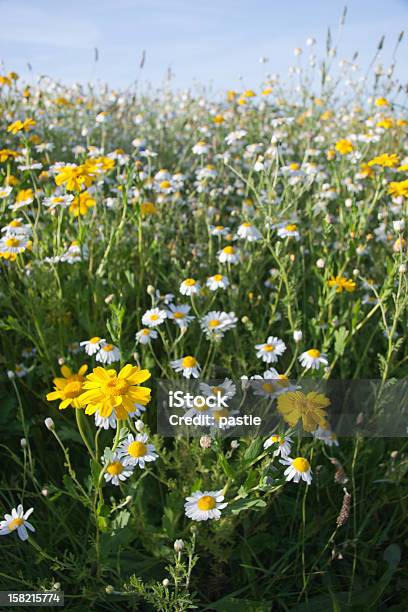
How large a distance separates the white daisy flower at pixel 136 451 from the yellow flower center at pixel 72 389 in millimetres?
184

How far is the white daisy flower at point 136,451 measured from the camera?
1.49 meters

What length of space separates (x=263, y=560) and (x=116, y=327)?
3.02 ft

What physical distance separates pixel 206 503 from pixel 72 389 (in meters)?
0.47

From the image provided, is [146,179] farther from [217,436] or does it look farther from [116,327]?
[217,436]

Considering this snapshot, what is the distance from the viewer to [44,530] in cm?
187

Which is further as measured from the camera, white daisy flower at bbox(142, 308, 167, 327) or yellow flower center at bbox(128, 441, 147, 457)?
white daisy flower at bbox(142, 308, 167, 327)

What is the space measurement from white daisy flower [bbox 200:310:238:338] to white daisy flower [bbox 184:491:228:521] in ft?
2.47

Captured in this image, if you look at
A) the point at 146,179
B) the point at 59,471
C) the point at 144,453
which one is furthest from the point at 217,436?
the point at 146,179

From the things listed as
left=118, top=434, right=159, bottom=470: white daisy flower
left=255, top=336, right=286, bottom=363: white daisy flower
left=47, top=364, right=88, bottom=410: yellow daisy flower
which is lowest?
left=255, top=336, right=286, bottom=363: white daisy flower

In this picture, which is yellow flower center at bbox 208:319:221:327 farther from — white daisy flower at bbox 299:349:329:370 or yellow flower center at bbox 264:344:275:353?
white daisy flower at bbox 299:349:329:370

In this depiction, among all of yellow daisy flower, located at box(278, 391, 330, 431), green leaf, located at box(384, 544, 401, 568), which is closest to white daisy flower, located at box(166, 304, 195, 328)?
yellow daisy flower, located at box(278, 391, 330, 431)

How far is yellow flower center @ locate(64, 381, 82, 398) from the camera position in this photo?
1.51 meters

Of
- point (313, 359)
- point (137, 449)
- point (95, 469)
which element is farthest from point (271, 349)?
point (95, 469)

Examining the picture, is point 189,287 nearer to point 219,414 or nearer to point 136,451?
point 219,414
